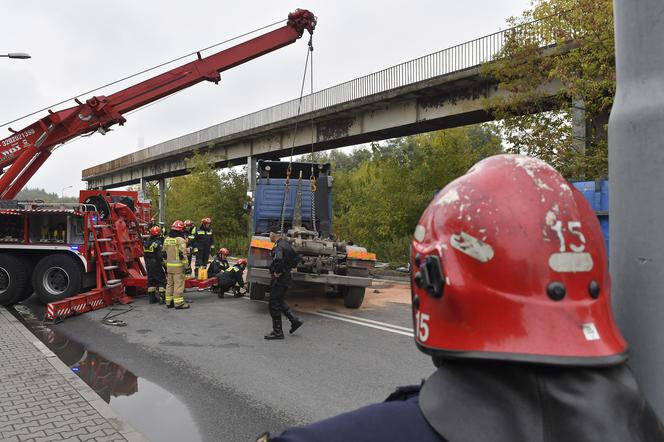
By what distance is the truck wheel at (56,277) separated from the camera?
10.1m

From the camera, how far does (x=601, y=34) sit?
10.2 meters

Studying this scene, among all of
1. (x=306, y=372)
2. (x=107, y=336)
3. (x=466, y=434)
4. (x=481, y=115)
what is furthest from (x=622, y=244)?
(x=481, y=115)

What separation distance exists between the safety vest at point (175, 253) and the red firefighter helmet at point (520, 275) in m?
9.46

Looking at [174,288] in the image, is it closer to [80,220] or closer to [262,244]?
[262,244]

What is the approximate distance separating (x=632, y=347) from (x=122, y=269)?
37.6 ft

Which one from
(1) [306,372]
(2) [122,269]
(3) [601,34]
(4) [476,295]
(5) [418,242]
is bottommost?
(1) [306,372]

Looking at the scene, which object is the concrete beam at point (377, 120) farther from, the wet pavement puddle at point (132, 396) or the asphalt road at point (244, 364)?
the wet pavement puddle at point (132, 396)

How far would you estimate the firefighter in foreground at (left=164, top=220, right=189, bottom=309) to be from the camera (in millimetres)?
10016

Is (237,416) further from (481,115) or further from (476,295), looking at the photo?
(481,115)

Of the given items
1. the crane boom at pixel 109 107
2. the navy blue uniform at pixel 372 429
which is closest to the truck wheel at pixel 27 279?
the crane boom at pixel 109 107

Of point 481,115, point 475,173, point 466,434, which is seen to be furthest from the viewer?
point 481,115

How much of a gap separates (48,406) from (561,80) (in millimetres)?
11396

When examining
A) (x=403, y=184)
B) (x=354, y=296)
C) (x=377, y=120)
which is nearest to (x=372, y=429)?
(x=354, y=296)

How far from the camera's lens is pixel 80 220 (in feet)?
34.2
